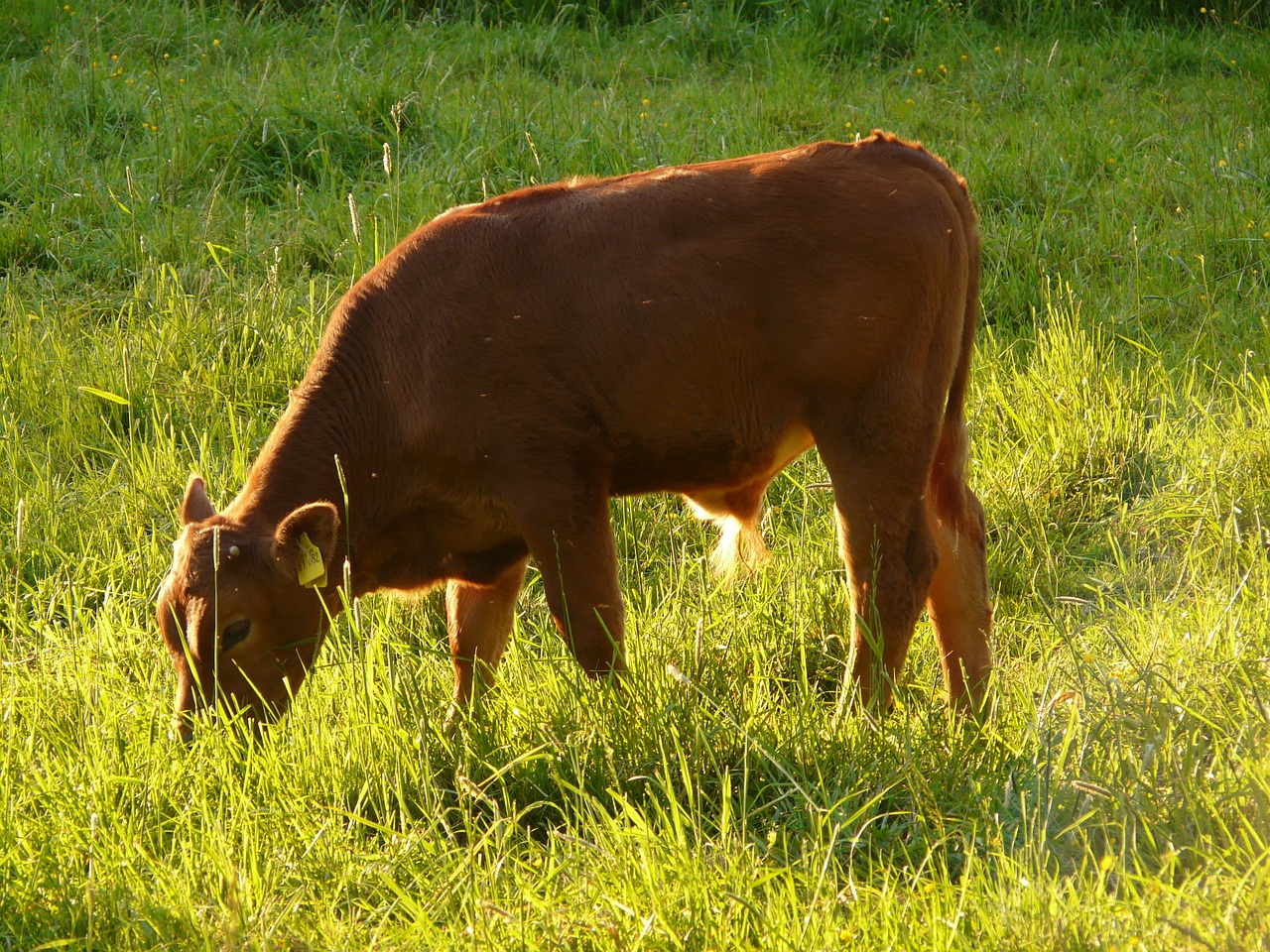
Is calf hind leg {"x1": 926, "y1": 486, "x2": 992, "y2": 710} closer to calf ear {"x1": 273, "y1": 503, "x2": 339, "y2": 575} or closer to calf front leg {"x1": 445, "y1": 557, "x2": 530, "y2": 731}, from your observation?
calf front leg {"x1": 445, "y1": 557, "x2": 530, "y2": 731}

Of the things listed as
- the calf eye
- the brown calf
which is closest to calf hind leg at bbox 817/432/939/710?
the brown calf

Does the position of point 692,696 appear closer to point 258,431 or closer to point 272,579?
point 272,579

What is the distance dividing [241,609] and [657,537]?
1.88m

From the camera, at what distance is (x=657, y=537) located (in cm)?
510

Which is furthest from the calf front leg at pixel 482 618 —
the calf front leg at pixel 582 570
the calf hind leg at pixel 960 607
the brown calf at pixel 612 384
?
the calf hind leg at pixel 960 607

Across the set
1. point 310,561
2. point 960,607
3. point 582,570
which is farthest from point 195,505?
point 960,607

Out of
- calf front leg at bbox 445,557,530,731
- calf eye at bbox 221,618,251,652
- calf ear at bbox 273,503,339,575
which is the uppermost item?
calf ear at bbox 273,503,339,575

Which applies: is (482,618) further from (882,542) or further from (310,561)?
(882,542)

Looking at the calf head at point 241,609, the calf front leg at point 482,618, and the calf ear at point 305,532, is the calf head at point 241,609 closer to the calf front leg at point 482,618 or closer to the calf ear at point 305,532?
the calf ear at point 305,532

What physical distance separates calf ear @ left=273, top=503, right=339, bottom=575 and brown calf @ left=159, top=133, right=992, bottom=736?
0.06m

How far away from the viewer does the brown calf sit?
3.75 metres

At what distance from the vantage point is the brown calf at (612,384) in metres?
3.75

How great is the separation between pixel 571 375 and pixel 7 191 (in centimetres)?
461

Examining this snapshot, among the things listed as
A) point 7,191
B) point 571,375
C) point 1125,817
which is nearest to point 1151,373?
point 571,375
